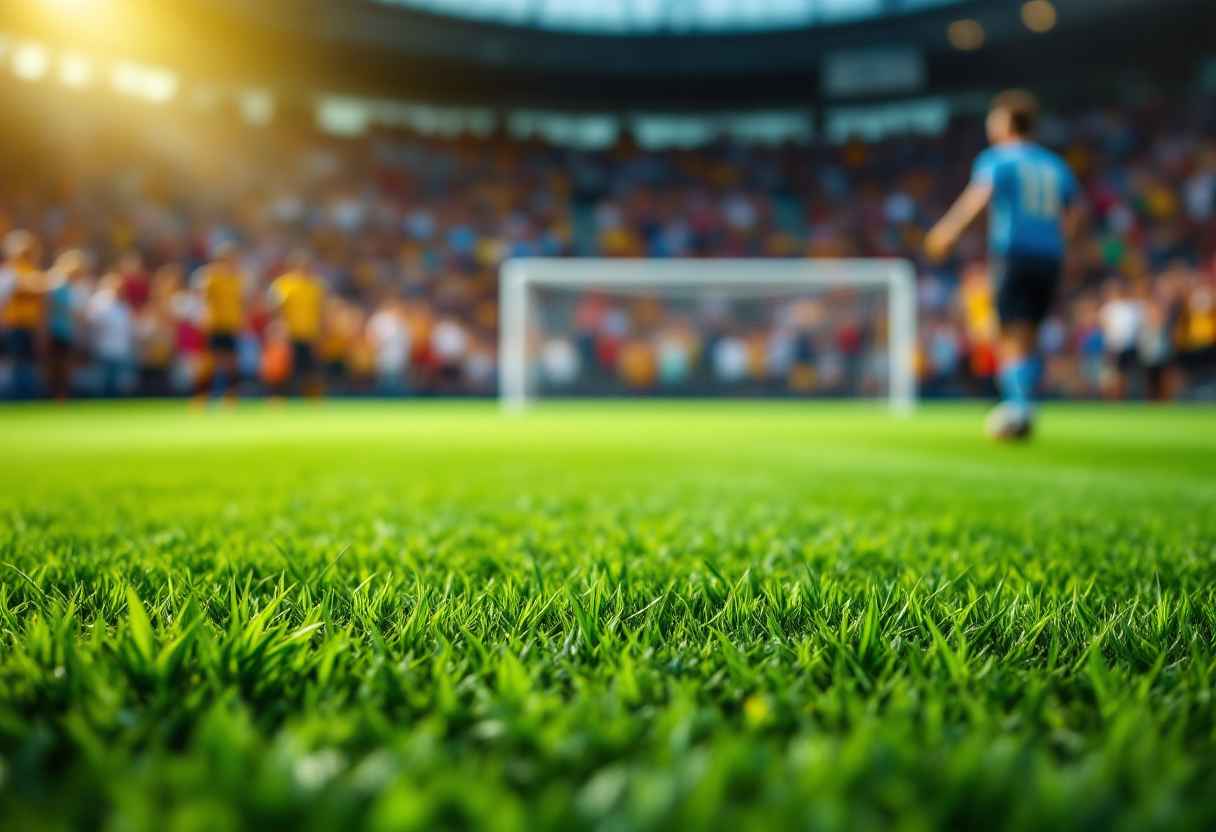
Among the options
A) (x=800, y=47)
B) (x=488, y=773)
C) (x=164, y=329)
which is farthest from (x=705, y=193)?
(x=488, y=773)

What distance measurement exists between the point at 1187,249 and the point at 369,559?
22537 mm

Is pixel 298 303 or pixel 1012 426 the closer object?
pixel 1012 426

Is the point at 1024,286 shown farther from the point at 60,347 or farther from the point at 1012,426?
the point at 60,347

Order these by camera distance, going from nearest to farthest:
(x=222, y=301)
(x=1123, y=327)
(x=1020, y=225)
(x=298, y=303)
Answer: (x=1020, y=225)
(x=222, y=301)
(x=298, y=303)
(x=1123, y=327)

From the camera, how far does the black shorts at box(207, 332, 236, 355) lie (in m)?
9.45

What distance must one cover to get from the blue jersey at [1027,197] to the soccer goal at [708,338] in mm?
8208

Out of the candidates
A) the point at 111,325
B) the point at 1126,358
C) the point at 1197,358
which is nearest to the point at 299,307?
the point at 111,325

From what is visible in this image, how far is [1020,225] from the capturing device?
487 centimetres

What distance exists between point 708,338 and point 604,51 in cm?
1240

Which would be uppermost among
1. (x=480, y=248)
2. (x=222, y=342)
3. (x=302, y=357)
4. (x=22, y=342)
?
(x=480, y=248)

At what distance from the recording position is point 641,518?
7.16 ft

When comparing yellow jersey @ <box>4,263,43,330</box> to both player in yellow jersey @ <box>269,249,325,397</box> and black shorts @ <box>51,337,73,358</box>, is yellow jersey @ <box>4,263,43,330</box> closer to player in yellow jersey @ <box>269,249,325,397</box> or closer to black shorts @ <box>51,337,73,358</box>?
black shorts @ <box>51,337,73,358</box>

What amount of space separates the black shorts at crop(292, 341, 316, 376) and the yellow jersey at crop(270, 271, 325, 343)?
138 millimetres

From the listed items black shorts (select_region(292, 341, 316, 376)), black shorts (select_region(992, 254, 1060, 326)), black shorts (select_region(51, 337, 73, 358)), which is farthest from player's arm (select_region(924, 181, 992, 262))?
black shorts (select_region(51, 337, 73, 358))
